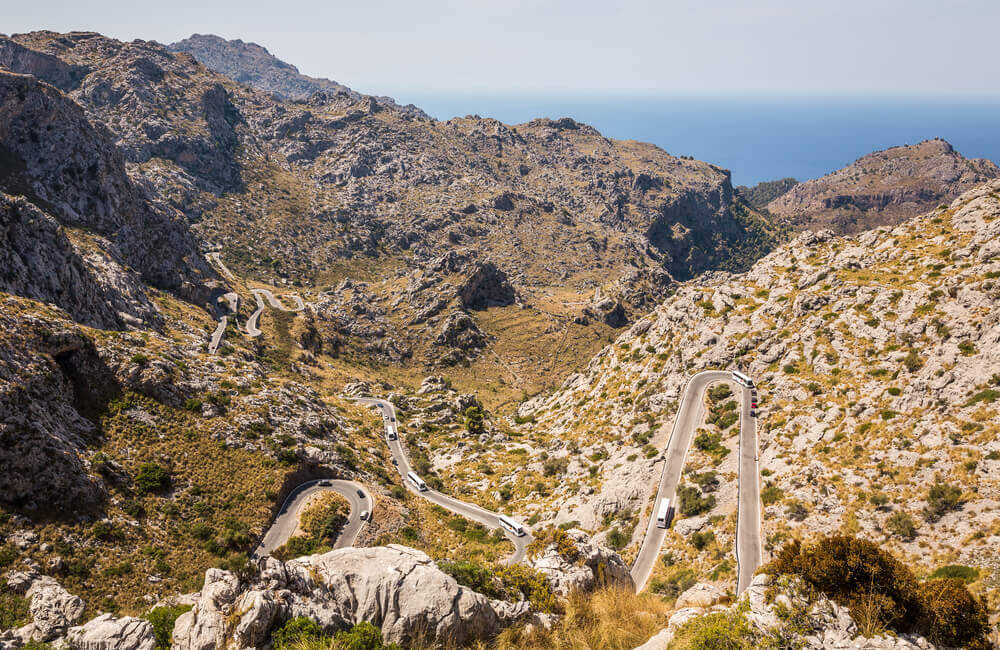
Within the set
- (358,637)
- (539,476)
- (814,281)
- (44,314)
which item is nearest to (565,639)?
(358,637)

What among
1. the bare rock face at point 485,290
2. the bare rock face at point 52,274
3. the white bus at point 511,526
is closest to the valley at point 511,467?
the white bus at point 511,526

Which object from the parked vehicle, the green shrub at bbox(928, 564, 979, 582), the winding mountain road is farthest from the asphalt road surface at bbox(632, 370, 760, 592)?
the winding mountain road

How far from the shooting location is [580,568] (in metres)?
25.4

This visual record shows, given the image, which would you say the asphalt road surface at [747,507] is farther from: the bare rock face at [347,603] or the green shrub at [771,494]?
the bare rock face at [347,603]

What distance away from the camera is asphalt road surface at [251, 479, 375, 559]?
1711 inches

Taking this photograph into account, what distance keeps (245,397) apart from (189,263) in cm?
8308

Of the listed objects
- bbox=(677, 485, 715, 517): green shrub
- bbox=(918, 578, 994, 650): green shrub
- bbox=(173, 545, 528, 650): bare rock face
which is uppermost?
bbox=(918, 578, 994, 650): green shrub

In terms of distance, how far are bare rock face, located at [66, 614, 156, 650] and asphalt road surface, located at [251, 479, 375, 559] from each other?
70.7ft

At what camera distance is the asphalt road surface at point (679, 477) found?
35750 millimetres

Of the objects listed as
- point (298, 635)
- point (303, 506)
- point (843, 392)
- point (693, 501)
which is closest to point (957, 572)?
point (693, 501)

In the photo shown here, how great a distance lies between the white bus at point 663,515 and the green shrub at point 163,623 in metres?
37.9

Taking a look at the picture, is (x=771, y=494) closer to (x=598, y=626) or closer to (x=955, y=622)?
(x=955, y=622)

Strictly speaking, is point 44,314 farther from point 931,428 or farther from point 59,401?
point 931,428

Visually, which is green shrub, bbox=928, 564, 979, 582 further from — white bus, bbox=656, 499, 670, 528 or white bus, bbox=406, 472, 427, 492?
white bus, bbox=406, 472, 427, 492
